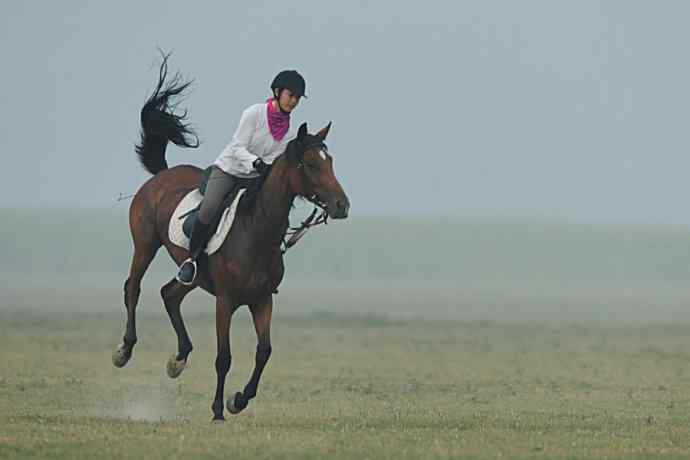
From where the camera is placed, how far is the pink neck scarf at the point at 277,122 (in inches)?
693

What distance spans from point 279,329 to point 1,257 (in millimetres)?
55053

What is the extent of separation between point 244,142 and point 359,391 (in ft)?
29.1

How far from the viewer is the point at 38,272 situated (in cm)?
9038

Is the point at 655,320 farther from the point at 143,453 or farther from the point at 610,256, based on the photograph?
the point at 610,256

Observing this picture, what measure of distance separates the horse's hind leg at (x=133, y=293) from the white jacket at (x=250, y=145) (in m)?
1.95

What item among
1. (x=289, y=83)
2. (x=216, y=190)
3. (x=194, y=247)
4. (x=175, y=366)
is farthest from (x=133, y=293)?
(x=289, y=83)

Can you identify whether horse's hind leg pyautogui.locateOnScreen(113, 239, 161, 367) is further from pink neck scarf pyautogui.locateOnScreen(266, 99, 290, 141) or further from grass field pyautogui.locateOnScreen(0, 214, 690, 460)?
pink neck scarf pyautogui.locateOnScreen(266, 99, 290, 141)

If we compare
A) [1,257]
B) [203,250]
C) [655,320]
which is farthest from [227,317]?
[1,257]

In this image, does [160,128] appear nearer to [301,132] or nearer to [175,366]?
[175,366]

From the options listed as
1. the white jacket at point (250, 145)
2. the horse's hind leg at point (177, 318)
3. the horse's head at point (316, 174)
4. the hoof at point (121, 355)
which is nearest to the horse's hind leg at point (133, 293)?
the hoof at point (121, 355)

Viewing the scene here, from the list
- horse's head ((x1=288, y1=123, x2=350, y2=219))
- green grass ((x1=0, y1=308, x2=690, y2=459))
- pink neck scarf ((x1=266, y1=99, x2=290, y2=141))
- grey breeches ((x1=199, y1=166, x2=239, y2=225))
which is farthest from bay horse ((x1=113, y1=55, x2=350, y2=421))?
green grass ((x1=0, y1=308, x2=690, y2=459))

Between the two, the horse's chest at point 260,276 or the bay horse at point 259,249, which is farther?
the horse's chest at point 260,276

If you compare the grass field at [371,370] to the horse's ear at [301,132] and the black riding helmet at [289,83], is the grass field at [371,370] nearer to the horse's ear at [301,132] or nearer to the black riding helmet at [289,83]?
the horse's ear at [301,132]

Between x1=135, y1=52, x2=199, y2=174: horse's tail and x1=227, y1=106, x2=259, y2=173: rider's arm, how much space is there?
2.88 m
